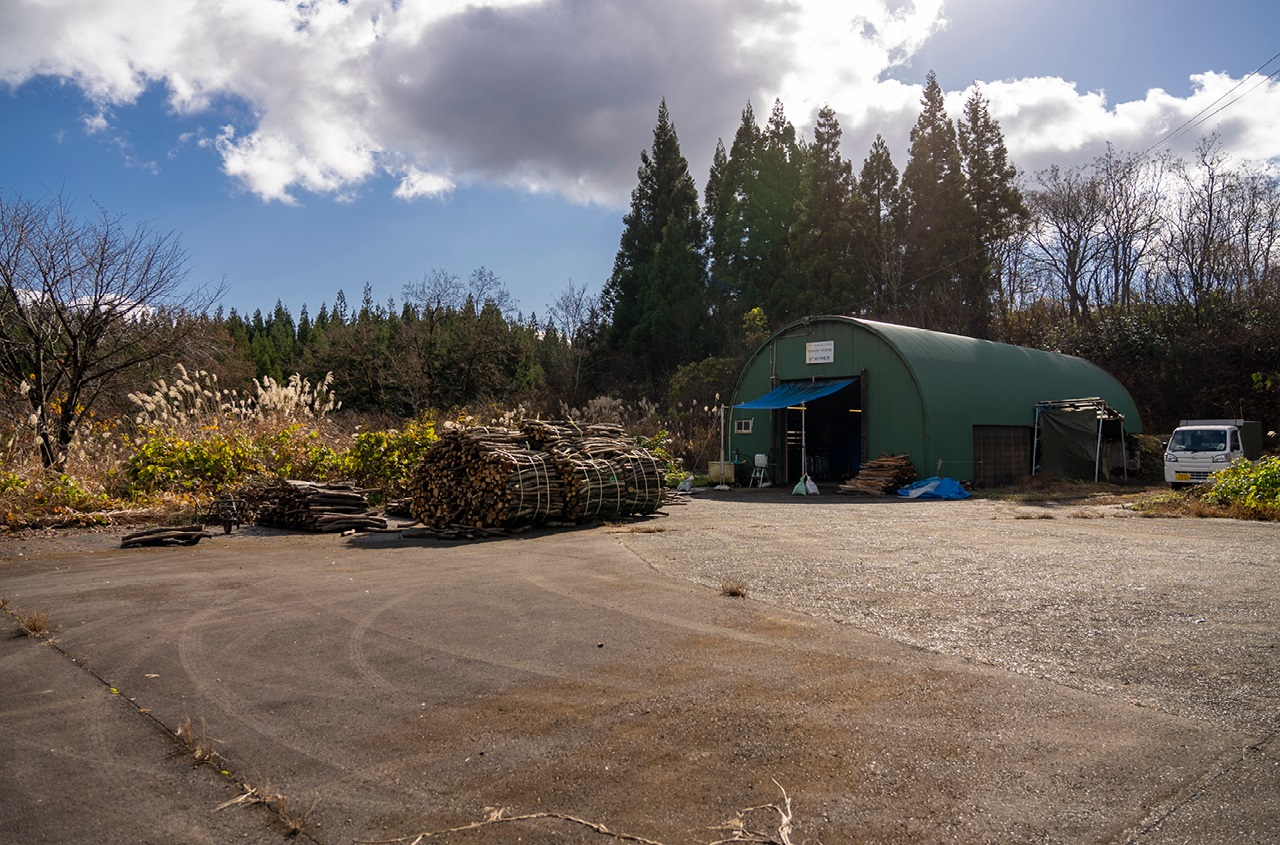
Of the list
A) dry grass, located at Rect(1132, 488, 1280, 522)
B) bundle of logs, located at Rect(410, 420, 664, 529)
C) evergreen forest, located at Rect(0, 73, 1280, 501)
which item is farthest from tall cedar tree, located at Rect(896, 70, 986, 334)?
bundle of logs, located at Rect(410, 420, 664, 529)

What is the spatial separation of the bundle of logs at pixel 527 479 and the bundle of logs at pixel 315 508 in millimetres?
809

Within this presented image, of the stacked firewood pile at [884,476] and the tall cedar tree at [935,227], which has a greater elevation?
the tall cedar tree at [935,227]

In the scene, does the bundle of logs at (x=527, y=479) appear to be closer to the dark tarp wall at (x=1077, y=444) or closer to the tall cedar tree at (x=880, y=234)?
the dark tarp wall at (x=1077, y=444)

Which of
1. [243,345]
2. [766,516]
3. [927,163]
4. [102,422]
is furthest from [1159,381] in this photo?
[243,345]

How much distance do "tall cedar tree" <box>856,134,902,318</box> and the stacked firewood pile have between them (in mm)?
22241

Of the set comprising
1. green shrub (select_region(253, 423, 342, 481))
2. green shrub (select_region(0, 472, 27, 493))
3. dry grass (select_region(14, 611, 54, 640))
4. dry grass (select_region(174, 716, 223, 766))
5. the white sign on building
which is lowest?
dry grass (select_region(174, 716, 223, 766))

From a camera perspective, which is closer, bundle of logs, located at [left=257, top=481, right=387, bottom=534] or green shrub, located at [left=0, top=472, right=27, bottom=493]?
green shrub, located at [left=0, top=472, right=27, bottom=493]

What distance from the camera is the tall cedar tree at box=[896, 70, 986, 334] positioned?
130 ft

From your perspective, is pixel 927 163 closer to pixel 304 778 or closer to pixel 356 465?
pixel 356 465

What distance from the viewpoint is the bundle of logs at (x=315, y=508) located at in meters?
12.0

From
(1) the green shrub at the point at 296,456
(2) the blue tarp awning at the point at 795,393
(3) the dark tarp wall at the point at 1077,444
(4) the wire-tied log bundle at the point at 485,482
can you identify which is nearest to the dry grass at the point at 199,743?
(4) the wire-tied log bundle at the point at 485,482

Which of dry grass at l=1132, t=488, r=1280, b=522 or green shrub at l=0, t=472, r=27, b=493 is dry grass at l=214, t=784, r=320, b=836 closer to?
green shrub at l=0, t=472, r=27, b=493

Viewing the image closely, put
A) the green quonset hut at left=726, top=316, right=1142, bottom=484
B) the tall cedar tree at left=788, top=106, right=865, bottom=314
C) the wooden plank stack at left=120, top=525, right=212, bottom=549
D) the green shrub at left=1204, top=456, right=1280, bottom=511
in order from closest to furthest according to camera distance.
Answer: the wooden plank stack at left=120, top=525, right=212, bottom=549, the green shrub at left=1204, top=456, right=1280, bottom=511, the green quonset hut at left=726, top=316, right=1142, bottom=484, the tall cedar tree at left=788, top=106, right=865, bottom=314

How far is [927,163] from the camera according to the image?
42094 mm
